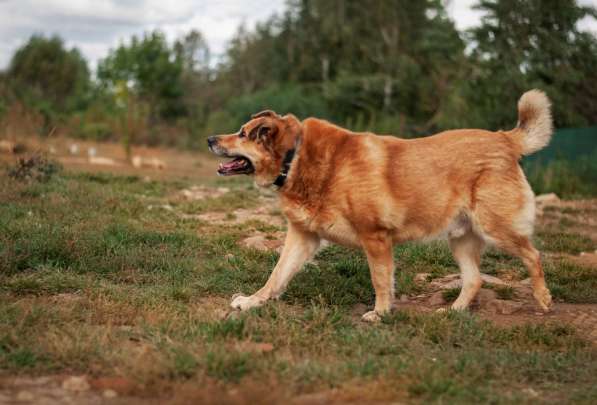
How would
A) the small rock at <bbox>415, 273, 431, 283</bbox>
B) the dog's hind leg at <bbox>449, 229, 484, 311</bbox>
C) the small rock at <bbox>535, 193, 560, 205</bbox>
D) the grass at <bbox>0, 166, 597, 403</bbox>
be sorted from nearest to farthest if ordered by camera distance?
the grass at <bbox>0, 166, 597, 403</bbox> → the dog's hind leg at <bbox>449, 229, 484, 311</bbox> → the small rock at <bbox>415, 273, 431, 283</bbox> → the small rock at <bbox>535, 193, 560, 205</bbox>

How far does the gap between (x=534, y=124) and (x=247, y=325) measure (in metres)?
3.31

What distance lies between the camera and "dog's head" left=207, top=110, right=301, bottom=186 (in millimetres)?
5285

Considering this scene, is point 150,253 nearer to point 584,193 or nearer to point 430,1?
point 584,193

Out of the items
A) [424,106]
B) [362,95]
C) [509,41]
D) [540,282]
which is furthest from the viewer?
[362,95]

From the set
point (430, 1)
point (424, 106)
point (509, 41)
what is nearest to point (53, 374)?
point (509, 41)

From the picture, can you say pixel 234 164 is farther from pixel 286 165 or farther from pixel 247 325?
pixel 247 325

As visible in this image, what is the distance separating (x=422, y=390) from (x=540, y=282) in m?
2.52

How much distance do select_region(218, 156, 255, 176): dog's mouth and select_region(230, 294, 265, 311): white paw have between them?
42.7 inches

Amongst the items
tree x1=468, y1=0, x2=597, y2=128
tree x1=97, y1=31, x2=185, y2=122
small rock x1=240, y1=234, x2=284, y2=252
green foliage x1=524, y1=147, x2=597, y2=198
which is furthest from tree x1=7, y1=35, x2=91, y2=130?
small rock x1=240, y1=234, x2=284, y2=252

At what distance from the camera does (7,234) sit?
6.63 meters

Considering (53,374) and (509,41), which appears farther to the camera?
(509,41)

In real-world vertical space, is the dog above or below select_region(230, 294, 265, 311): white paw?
above

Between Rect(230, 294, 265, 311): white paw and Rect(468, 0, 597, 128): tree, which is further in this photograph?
Rect(468, 0, 597, 128): tree

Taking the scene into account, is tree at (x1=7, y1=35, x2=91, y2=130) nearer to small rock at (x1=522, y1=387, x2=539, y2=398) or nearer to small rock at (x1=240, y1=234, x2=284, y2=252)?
small rock at (x1=240, y1=234, x2=284, y2=252)
